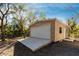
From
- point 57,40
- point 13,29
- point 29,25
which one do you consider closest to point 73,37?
point 57,40

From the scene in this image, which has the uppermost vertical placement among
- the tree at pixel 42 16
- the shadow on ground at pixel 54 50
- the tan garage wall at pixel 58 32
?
the tree at pixel 42 16

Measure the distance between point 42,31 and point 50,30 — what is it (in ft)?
0.29

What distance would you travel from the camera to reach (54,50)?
2404 millimetres

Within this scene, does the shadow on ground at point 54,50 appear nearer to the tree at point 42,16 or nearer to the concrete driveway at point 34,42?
the concrete driveway at point 34,42

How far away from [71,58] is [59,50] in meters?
0.15

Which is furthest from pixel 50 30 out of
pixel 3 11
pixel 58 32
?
pixel 3 11

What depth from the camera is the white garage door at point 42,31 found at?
2430 mm

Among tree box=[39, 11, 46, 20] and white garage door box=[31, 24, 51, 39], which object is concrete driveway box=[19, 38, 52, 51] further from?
tree box=[39, 11, 46, 20]

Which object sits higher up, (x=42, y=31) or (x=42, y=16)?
(x=42, y=16)

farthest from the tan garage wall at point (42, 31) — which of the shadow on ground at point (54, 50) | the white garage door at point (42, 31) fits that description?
the shadow on ground at point (54, 50)

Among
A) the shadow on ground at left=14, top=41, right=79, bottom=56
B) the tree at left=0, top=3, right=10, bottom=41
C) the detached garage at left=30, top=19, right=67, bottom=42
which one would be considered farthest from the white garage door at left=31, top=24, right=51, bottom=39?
the tree at left=0, top=3, right=10, bottom=41

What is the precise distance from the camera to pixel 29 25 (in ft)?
8.01

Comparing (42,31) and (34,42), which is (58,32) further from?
(34,42)

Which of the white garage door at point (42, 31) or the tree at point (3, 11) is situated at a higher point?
the tree at point (3, 11)
